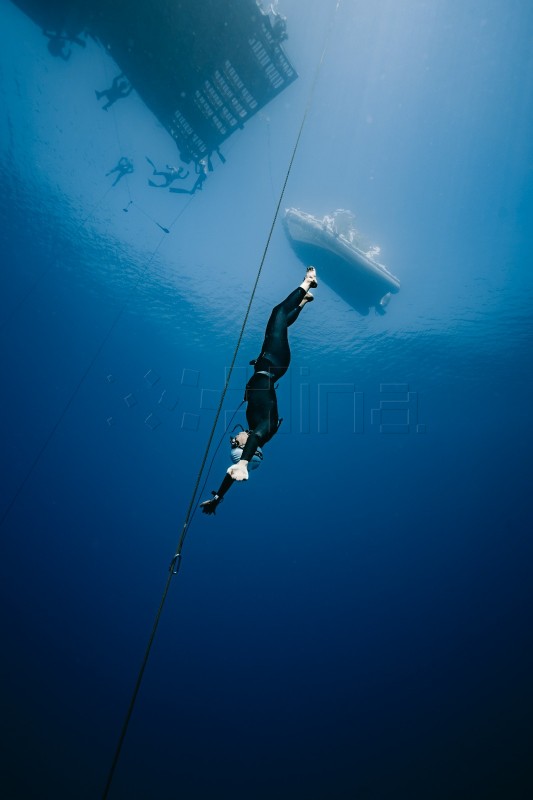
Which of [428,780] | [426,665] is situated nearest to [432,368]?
[426,665]

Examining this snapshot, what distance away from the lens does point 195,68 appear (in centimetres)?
1263

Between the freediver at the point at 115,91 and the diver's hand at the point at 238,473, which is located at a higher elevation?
the freediver at the point at 115,91

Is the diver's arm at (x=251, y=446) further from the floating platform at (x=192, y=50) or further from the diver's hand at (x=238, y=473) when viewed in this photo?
the floating platform at (x=192, y=50)

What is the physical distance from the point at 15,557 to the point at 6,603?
1.97 m

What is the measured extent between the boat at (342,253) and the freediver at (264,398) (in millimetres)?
15432

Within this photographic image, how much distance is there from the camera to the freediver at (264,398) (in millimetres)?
3332

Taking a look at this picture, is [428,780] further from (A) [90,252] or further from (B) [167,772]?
(A) [90,252]

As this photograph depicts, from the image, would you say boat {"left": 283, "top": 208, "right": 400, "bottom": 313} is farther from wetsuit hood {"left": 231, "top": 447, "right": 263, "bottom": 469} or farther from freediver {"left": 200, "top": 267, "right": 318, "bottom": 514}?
wetsuit hood {"left": 231, "top": 447, "right": 263, "bottom": 469}

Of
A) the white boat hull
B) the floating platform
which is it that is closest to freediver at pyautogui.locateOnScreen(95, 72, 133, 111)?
the floating platform

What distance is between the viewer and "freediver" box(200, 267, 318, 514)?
10.9 feet

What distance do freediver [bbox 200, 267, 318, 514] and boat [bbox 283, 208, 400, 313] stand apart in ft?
50.6

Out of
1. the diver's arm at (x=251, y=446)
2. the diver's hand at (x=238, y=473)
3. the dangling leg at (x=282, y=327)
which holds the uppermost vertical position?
the dangling leg at (x=282, y=327)

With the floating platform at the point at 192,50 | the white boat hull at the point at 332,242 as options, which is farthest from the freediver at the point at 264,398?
the white boat hull at the point at 332,242

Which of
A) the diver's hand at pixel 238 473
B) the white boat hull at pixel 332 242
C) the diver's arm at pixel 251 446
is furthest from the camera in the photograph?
the white boat hull at pixel 332 242
